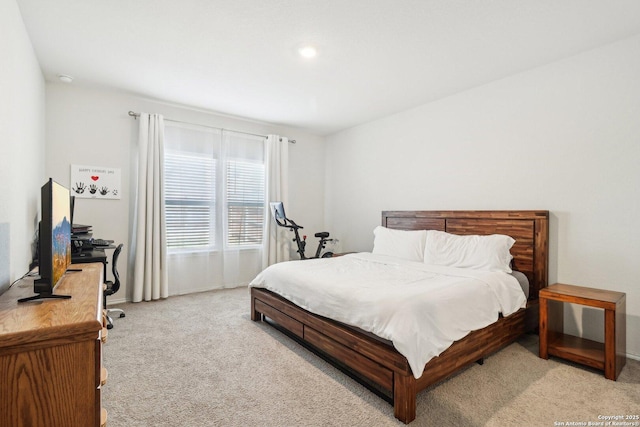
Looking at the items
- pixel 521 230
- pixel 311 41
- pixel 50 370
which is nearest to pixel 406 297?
pixel 50 370

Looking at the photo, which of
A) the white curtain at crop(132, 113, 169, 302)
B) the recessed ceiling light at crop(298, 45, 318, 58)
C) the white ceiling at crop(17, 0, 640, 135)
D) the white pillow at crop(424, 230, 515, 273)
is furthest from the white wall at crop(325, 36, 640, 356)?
the white curtain at crop(132, 113, 169, 302)

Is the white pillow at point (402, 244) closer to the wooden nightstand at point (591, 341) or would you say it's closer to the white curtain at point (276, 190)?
the wooden nightstand at point (591, 341)

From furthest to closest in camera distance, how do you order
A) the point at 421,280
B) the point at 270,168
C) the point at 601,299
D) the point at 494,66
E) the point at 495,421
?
the point at 270,168 → the point at 494,66 → the point at 421,280 → the point at 601,299 → the point at 495,421

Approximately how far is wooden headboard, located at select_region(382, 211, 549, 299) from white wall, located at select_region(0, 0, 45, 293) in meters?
3.95

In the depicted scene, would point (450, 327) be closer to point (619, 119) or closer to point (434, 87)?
point (619, 119)

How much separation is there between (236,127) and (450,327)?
423 centimetres

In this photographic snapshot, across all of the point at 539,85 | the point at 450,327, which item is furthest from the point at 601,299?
the point at 539,85

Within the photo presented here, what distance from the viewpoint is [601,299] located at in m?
2.31

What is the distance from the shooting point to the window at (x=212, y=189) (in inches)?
174

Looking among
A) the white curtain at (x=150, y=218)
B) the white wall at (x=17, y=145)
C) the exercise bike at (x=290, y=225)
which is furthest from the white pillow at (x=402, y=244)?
the white wall at (x=17, y=145)

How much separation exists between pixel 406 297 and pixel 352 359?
0.60 meters

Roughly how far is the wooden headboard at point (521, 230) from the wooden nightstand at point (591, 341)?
27 cm

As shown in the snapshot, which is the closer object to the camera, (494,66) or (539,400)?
(539,400)

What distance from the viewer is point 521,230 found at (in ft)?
10.3
